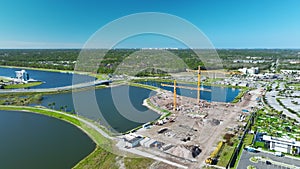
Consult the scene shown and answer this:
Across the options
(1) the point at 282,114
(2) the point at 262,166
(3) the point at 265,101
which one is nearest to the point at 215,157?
(2) the point at 262,166

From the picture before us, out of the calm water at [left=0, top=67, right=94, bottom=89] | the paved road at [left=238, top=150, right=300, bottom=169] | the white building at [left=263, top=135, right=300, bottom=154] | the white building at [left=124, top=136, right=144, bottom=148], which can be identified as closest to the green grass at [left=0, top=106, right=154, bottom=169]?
the white building at [left=124, top=136, right=144, bottom=148]

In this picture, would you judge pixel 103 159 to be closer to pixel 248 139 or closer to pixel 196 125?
pixel 196 125

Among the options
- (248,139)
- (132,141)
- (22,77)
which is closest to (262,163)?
(248,139)

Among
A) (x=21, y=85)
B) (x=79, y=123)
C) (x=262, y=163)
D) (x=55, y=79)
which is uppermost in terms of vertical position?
(x=55, y=79)

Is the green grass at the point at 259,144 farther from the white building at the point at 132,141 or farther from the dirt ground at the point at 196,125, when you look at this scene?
the white building at the point at 132,141

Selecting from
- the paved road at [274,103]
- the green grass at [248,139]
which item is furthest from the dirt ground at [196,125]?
the paved road at [274,103]

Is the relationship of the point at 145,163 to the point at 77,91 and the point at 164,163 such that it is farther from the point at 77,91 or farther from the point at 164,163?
the point at 77,91

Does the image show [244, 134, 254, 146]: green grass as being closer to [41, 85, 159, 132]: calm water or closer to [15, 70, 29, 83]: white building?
[41, 85, 159, 132]: calm water

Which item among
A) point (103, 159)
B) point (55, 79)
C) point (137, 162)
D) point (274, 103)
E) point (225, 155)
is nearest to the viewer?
point (137, 162)
